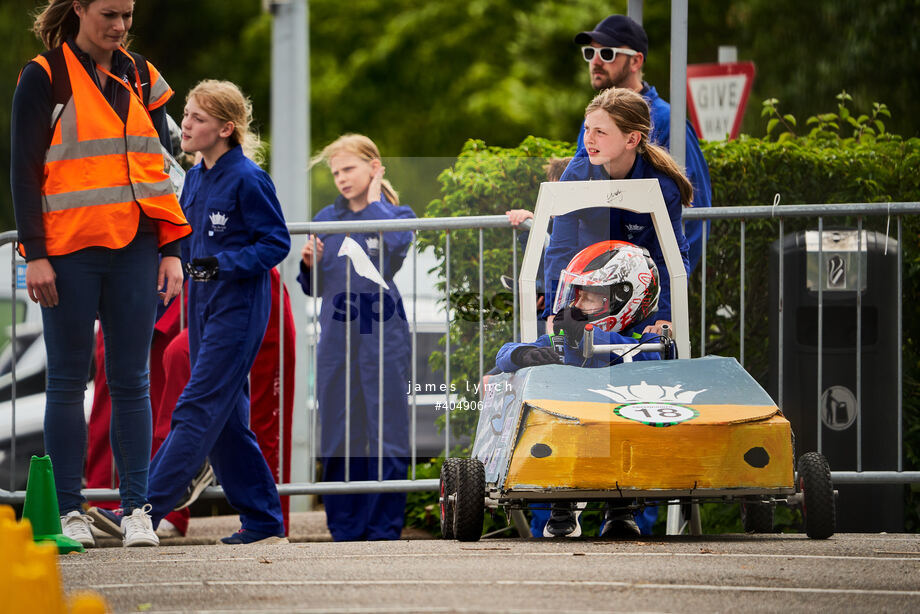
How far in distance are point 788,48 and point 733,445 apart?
50.0 feet

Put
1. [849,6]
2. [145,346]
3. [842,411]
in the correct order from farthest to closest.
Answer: [849,6] → [842,411] → [145,346]

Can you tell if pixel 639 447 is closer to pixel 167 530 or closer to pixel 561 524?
pixel 561 524

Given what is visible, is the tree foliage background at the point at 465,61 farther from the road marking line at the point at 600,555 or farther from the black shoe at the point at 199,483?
the road marking line at the point at 600,555

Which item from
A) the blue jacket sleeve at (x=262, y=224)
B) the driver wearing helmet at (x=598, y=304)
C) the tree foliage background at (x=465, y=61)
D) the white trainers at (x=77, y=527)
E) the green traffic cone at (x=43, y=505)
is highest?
the tree foliage background at (x=465, y=61)

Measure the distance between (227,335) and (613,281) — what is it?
1.55 m

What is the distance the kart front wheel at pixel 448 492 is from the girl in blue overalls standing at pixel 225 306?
89 cm

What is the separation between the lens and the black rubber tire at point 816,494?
5.75 meters

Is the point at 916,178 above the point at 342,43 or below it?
below

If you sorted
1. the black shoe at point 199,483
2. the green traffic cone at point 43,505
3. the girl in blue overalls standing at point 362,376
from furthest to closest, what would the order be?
the girl in blue overalls standing at point 362,376
the black shoe at point 199,483
the green traffic cone at point 43,505

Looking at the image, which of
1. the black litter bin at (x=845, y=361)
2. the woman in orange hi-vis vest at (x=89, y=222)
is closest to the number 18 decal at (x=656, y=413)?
the black litter bin at (x=845, y=361)

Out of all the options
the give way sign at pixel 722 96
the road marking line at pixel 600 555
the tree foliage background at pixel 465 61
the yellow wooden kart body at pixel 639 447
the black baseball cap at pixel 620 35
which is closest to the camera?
the road marking line at pixel 600 555

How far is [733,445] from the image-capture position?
555 cm

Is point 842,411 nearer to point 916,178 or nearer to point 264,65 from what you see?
point 916,178

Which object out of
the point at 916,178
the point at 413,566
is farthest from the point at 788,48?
the point at 413,566
